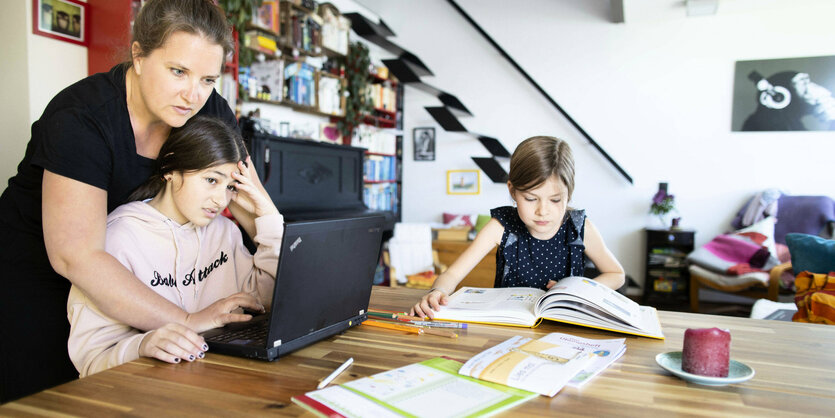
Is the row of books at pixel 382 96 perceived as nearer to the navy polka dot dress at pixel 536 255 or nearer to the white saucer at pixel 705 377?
the navy polka dot dress at pixel 536 255

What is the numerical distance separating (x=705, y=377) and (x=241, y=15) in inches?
129

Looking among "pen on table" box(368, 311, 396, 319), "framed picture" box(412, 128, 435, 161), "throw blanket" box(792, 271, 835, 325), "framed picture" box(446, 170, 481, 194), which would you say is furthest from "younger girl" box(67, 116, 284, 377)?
"framed picture" box(412, 128, 435, 161)

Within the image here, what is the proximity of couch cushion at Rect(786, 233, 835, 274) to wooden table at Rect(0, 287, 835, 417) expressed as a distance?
64.3 inches

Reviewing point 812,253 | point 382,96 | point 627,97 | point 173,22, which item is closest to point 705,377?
point 173,22

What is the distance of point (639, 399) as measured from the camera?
682 millimetres

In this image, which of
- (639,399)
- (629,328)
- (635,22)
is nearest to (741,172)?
(635,22)

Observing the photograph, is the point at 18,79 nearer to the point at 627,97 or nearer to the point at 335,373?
the point at 335,373

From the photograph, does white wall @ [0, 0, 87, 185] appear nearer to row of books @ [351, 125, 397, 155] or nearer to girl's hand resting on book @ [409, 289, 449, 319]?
girl's hand resting on book @ [409, 289, 449, 319]

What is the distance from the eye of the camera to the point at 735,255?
4.25m

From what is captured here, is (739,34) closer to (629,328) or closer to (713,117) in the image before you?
(713,117)

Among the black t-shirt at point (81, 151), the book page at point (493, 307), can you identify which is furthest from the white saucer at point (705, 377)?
the black t-shirt at point (81, 151)

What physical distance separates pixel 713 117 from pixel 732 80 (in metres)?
0.36

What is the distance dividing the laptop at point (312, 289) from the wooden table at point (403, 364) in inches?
1.0

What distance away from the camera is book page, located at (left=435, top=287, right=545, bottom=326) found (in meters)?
1.08
